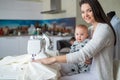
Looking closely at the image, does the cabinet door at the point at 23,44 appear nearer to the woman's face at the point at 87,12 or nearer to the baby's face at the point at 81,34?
the baby's face at the point at 81,34

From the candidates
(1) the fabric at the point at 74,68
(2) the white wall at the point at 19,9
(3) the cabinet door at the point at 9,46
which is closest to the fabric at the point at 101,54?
(1) the fabric at the point at 74,68

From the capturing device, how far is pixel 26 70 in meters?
1.38

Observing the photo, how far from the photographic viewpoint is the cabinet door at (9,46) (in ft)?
18.5

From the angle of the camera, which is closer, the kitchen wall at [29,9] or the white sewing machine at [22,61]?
the white sewing machine at [22,61]

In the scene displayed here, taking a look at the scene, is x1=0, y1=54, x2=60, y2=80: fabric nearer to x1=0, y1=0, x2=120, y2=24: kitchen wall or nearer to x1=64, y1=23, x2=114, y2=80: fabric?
x1=64, y1=23, x2=114, y2=80: fabric

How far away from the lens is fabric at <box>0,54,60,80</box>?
1353mm

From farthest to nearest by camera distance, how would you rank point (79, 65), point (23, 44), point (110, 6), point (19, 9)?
point (19, 9) → point (23, 44) → point (110, 6) → point (79, 65)

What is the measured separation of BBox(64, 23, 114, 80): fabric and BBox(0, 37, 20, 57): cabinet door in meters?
4.29

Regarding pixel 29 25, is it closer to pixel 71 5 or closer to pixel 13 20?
pixel 13 20

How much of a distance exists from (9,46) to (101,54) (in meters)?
4.43

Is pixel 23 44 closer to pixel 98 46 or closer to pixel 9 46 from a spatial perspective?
pixel 9 46

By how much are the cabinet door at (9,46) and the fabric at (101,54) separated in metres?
4.29

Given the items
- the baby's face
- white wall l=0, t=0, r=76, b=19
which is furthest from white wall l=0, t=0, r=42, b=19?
the baby's face

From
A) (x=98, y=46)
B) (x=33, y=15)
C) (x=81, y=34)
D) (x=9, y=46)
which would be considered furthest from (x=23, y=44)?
(x=98, y=46)
